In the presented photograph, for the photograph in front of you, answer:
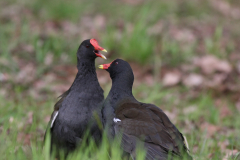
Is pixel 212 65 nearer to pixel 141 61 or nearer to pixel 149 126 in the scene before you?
pixel 141 61

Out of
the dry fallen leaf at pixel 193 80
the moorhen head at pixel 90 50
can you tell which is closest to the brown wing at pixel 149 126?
the moorhen head at pixel 90 50

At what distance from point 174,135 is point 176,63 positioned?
365 centimetres

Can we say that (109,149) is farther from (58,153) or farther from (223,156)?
(223,156)

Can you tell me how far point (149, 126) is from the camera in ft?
10.7

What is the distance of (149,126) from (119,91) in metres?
0.70

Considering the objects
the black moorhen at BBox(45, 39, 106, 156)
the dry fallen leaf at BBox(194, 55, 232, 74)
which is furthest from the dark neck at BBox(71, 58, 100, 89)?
the dry fallen leaf at BBox(194, 55, 232, 74)

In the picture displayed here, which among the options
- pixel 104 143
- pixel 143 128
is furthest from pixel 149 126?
pixel 104 143

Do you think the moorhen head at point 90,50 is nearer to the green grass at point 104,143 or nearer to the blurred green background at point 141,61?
the green grass at point 104,143

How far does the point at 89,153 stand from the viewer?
336 centimetres

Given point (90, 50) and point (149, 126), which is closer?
point (149, 126)

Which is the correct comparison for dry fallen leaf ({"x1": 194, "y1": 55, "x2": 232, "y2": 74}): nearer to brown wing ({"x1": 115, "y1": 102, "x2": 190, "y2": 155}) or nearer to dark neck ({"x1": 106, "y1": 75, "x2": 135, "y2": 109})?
dark neck ({"x1": 106, "y1": 75, "x2": 135, "y2": 109})

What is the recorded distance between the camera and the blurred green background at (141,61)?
4812 mm

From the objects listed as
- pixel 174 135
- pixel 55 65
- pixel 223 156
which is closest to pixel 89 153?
pixel 174 135

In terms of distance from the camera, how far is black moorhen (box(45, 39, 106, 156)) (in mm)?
3594
